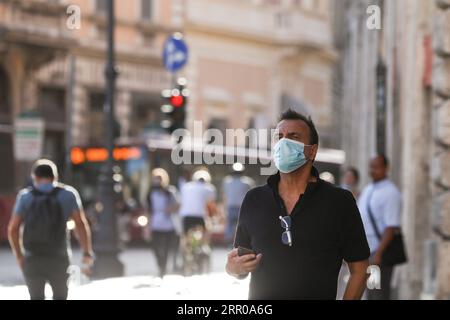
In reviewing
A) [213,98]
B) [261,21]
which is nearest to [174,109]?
[213,98]

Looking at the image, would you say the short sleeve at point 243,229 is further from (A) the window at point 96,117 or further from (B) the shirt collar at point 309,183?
(A) the window at point 96,117

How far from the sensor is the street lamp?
781 inches

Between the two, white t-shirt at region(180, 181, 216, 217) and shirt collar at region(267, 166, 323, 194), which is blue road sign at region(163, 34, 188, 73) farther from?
shirt collar at region(267, 166, 323, 194)

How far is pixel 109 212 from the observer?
20.1m

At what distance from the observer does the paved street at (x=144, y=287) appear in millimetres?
15938

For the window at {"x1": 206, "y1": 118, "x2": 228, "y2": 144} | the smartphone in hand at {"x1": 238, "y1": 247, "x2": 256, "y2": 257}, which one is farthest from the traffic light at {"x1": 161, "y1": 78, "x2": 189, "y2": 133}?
the window at {"x1": 206, "y1": 118, "x2": 228, "y2": 144}

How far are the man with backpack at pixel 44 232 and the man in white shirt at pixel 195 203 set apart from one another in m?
9.53

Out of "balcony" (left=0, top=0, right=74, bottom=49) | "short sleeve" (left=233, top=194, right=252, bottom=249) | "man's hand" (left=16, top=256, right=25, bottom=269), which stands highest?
"balcony" (left=0, top=0, right=74, bottom=49)

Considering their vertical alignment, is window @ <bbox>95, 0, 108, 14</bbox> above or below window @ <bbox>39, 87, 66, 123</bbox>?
above

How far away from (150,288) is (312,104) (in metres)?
37.4

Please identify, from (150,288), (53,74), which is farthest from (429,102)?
(53,74)

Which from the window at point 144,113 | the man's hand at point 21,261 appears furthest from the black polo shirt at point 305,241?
the window at point 144,113

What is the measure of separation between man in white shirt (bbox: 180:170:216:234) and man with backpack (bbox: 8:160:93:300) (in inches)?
375
